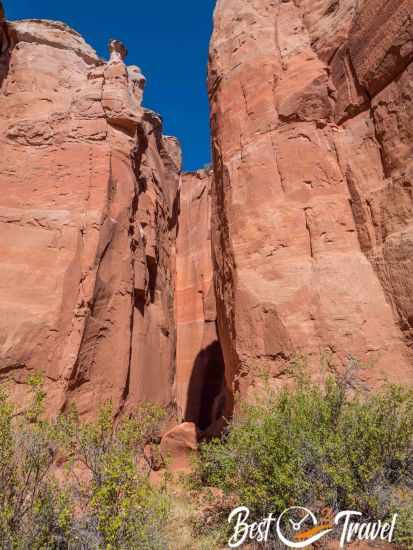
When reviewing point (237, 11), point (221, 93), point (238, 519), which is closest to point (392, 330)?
point (238, 519)

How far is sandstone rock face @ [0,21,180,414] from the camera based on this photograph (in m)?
11.1

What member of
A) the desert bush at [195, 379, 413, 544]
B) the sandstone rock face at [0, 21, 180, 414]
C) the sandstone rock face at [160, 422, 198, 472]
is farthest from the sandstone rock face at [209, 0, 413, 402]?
the sandstone rock face at [0, 21, 180, 414]

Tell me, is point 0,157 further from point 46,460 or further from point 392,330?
point 392,330

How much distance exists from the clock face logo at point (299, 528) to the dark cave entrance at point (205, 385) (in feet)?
51.1

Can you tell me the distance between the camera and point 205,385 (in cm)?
2280

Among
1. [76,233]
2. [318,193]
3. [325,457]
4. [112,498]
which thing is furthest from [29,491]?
[318,193]

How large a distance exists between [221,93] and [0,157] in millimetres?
7248

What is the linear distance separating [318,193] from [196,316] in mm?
15841

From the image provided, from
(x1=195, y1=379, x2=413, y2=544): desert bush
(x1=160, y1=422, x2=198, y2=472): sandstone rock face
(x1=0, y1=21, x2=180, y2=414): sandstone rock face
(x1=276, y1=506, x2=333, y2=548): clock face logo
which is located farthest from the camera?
(x1=160, y1=422, x2=198, y2=472): sandstone rock face

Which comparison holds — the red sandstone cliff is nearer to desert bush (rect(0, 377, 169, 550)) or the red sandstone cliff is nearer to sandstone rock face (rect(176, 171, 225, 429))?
desert bush (rect(0, 377, 169, 550))

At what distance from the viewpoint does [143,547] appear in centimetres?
487

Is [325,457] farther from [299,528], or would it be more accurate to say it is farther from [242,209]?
[242,209]

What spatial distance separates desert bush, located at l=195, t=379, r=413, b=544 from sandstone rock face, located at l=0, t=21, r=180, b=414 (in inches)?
218

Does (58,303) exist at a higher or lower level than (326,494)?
higher
